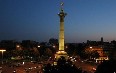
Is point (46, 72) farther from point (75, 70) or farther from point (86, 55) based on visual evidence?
point (86, 55)

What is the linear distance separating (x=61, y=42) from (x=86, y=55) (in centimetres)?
2837

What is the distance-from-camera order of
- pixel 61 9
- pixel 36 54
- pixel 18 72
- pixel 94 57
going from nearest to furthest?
pixel 18 72
pixel 61 9
pixel 94 57
pixel 36 54

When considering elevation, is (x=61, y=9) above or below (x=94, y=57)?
above

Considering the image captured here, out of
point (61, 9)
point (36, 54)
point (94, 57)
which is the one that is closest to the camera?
point (61, 9)

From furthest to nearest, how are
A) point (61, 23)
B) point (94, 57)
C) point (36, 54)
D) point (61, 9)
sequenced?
point (36, 54), point (94, 57), point (61, 9), point (61, 23)

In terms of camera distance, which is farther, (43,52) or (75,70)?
(43,52)

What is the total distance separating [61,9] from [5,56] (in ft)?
87.0

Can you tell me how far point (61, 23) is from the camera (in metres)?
73.1

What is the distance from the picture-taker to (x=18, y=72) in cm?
4919

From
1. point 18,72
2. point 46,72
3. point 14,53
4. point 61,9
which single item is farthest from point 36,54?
point 46,72

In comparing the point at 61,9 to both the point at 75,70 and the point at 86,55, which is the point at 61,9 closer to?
the point at 86,55

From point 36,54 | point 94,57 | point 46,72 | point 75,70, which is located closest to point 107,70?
point 75,70

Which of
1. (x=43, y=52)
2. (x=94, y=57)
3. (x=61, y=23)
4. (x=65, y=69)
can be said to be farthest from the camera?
(x=43, y=52)

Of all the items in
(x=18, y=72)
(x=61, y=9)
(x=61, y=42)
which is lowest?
(x=18, y=72)
